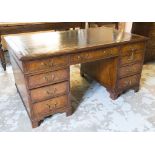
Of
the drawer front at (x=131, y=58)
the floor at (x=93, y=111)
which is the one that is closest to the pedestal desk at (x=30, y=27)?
the floor at (x=93, y=111)

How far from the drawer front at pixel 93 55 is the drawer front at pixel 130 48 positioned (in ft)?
0.36

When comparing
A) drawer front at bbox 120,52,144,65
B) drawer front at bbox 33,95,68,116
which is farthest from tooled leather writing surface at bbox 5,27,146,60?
drawer front at bbox 33,95,68,116

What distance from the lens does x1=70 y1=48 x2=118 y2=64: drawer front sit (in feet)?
5.58

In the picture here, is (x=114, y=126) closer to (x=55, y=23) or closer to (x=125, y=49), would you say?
(x=125, y=49)

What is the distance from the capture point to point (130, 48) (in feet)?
6.57

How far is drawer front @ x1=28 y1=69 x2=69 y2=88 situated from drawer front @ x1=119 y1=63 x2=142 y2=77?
718mm

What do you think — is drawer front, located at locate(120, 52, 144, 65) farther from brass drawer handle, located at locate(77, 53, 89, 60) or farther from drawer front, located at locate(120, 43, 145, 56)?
brass drawer handle, located at locate(77, 53, 89, 60)

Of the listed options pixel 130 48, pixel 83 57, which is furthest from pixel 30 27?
pixel 130 48

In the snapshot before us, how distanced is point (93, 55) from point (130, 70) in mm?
614

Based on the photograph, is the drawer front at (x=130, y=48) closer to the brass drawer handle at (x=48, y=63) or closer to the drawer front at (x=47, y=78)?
the drawer front at (x=47, y=78)

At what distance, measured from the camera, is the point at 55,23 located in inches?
121

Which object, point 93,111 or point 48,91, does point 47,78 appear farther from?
point 93,111

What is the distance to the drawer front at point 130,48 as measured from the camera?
1970 millimetres
